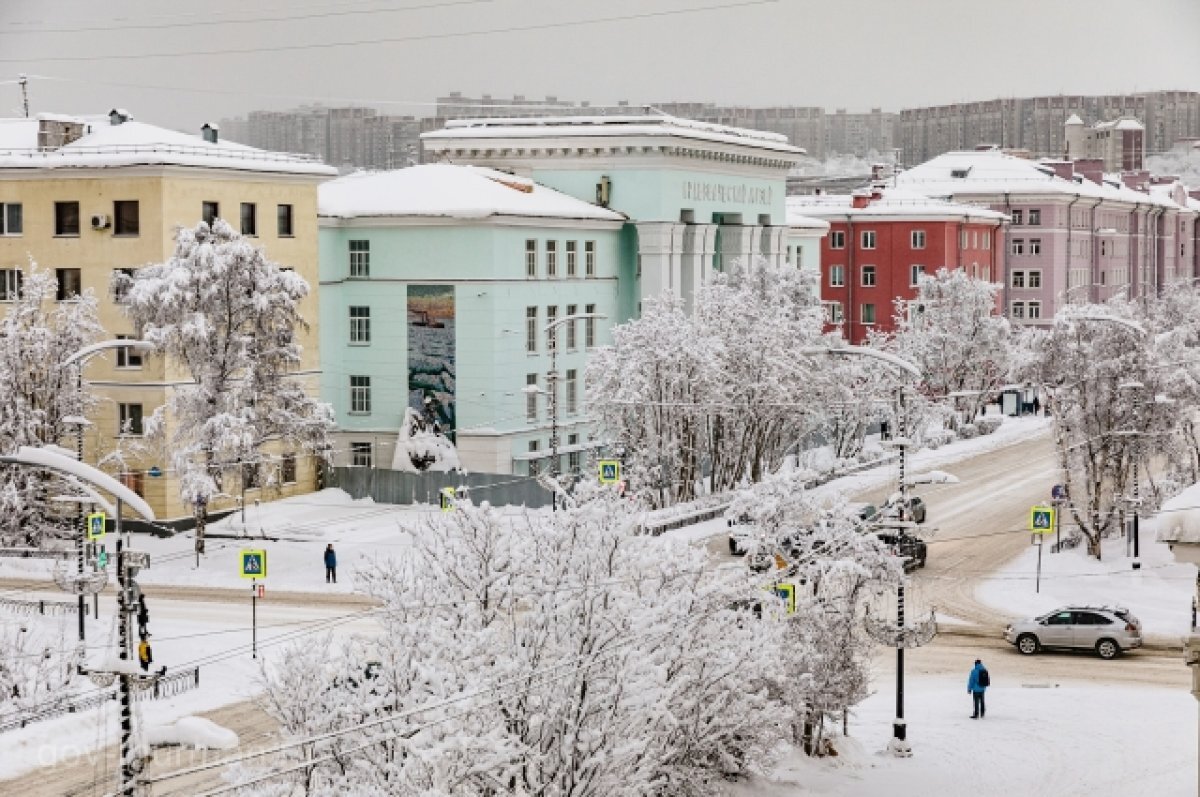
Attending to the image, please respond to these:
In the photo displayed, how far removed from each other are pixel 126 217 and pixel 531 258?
15436 millimetres

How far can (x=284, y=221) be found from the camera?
5866cm

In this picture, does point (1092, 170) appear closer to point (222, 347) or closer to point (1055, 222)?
point (1055, 222)

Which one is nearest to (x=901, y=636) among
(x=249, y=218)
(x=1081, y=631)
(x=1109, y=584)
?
(x=1081, y=631)

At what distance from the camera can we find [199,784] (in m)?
26.2

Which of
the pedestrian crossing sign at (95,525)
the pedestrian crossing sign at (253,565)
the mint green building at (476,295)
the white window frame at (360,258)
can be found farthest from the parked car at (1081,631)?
the white window frame at (360,258)

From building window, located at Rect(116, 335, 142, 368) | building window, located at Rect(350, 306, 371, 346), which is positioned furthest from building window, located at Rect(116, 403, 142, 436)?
building window, located at Rect(350, 306, 371, 346)

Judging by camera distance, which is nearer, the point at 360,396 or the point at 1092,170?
the point at 360,396

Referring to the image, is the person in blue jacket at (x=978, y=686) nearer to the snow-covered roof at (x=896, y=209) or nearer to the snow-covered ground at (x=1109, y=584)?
the snow-covered ground at (x=1109, y=584)

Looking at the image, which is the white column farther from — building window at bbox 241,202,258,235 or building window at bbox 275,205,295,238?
building window at bbox 241,202,258,235

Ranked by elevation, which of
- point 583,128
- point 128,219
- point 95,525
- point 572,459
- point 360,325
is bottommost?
point 572,459

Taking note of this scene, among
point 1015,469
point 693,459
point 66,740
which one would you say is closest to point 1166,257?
point 1015,469

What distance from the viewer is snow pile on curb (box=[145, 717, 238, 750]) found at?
2773cm

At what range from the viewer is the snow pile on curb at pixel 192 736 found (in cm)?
2773

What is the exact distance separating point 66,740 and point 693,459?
1115 inches
